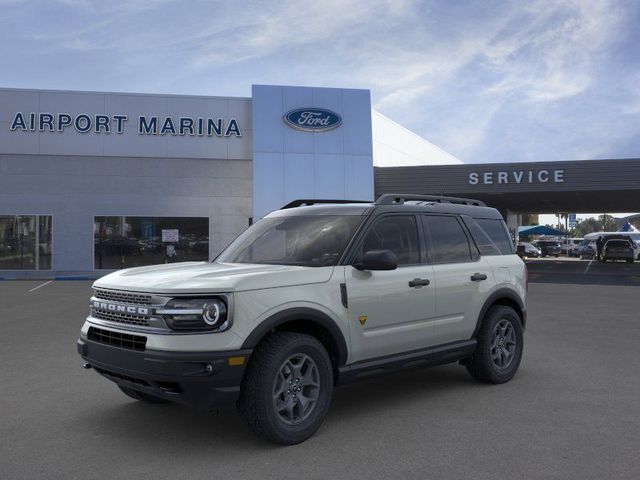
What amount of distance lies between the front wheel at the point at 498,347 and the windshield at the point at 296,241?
2001mm

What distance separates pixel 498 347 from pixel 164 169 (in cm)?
2235

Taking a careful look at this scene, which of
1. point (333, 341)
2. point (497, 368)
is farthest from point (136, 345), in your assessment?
point (497, 368)

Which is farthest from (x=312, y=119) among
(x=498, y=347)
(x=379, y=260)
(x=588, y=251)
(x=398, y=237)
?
(x=588, y=251)

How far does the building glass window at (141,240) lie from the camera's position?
26.3 metres

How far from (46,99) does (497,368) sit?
2477 cm

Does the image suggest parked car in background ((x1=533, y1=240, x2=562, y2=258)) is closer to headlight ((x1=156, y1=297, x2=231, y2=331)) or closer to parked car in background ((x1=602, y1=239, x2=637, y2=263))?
parked car in background ((x1=602, y1=239, x2=637, y2=263))

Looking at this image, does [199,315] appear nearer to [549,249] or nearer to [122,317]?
[122,317]

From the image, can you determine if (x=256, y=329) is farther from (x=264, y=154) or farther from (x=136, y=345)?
(x=264, y=154)

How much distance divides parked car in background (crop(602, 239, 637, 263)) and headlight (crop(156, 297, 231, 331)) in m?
41.5

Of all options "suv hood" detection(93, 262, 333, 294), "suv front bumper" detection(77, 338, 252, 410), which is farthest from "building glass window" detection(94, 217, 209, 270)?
"suv front bumper" detection(77, 338, 252, 410)

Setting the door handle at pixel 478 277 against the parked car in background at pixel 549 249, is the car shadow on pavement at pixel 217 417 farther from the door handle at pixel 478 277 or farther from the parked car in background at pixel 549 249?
the parked car in background at pixel 549 249

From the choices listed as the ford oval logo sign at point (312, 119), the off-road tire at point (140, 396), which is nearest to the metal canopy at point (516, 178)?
the ford oval logo sign at point (312, 119)

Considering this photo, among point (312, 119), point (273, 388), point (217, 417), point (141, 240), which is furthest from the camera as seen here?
point (141, 240)

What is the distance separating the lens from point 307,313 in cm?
456
